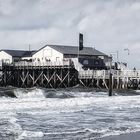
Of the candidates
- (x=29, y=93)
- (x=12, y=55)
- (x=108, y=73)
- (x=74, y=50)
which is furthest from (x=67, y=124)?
(x=12, y=55)

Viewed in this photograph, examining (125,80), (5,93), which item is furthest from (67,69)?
(5,93)

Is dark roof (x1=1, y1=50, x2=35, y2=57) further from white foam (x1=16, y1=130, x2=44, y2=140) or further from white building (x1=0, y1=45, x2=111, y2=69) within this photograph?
white foam (x1=16, y1=130, x2=44, y2=140)

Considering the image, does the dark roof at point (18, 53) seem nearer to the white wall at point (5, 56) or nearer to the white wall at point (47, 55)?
the white wall at point (5, 56)

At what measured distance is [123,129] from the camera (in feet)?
73.5

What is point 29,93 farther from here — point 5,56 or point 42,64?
point 5,56

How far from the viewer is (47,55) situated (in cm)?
8269

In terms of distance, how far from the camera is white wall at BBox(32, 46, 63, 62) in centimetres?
7950

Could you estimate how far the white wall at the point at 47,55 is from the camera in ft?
261

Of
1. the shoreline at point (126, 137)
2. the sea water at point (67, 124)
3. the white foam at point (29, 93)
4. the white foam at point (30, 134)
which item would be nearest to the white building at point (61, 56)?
the white foam at point (29, 93)

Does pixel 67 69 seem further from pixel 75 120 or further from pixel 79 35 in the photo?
pixel 75 120

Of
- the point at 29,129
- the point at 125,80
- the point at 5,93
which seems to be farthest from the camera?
the point at 125,80

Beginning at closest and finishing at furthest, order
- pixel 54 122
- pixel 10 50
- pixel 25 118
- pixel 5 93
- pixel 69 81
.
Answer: pixel 54 122, pixel 25 118, pixel 5 93, pixel 69 81, pixel 10 50

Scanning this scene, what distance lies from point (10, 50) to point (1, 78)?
14.1 meters

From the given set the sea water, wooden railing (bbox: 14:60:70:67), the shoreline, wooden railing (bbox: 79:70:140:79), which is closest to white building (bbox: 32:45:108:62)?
wooden railing (bbox: 14:60:70:67)
